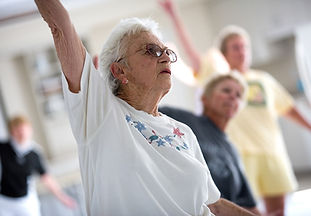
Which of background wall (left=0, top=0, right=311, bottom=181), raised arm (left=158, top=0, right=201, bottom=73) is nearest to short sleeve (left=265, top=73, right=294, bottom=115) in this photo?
raised arm (left=158, top=0, right=201, bottom=73)

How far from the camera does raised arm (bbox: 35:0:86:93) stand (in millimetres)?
766

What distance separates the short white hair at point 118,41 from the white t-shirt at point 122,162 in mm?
86

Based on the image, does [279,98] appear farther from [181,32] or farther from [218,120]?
[218,120]

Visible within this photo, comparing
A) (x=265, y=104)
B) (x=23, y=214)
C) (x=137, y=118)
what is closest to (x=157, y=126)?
(x=137, y=118)

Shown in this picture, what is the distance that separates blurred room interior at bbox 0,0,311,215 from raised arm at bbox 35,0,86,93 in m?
3.28

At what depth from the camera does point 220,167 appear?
1.42 meters

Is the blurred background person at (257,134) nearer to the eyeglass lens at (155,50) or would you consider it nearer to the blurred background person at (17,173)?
the eyeglass lens at (155,50)

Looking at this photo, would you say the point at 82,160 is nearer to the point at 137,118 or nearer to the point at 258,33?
the point at 137,118

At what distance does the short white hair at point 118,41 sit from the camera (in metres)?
0.93

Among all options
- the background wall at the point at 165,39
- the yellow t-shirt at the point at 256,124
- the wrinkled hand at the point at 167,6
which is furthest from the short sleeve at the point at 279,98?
the background wall at the point at 165,39

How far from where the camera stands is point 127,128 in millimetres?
858

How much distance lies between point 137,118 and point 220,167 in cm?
60

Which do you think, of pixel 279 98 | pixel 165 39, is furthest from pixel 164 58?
pixel 165 39

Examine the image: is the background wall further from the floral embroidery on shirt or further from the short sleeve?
the floral embroidery on shirt
